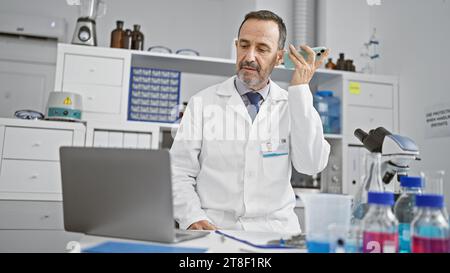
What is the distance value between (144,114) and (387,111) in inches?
63.3

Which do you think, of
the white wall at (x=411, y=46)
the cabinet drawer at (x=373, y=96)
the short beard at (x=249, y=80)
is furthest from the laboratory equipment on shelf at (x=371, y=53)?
the short beard at (x=249, y=80)

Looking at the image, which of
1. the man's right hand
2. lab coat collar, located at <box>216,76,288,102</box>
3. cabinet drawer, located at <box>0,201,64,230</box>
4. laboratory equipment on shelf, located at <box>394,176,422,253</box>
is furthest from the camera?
cabinet drawer, located at <box>0,201,64,230</box>

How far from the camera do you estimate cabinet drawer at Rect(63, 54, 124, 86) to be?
7.67 ft

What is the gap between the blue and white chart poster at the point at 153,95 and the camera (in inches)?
95.7

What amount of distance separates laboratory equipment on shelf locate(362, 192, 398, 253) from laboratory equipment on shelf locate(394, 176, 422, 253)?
113 mm

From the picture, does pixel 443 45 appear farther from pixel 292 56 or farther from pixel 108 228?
pixel 108 228

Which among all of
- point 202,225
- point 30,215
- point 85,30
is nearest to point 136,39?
point 85,30

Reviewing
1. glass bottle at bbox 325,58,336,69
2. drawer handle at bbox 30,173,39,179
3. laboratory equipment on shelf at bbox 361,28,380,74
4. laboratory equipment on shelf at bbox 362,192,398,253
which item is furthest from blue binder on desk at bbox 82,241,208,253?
laboratory equipment on shelf at bbox 361,28,380,74

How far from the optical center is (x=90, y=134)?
227 cm

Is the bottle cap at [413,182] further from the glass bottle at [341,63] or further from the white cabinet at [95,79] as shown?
the glass bottle at [341,63]

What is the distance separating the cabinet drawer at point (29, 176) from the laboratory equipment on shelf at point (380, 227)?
1902mm

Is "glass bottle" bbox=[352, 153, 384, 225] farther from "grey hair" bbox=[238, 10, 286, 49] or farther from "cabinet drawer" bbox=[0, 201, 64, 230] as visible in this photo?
"cabinet drawer" bbox=[0, 201, 64, 230]
